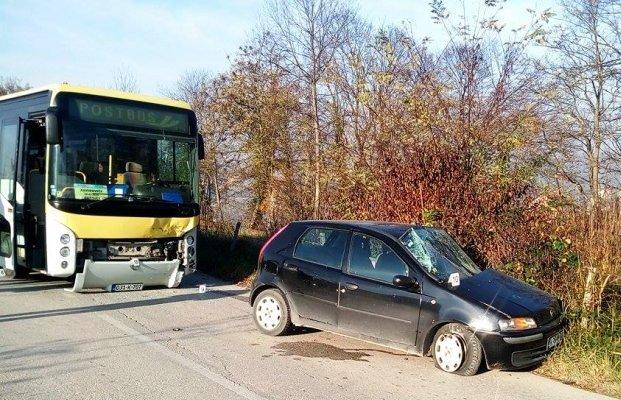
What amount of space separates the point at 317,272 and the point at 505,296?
86.0 inches

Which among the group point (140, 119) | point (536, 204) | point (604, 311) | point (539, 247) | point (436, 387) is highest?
point (140, 119)

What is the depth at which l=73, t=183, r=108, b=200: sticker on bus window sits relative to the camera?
9312 millimetres

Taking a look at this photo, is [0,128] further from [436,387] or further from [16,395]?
[436,387]

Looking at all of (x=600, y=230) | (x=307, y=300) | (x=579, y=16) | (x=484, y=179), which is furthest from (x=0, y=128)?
(x=579, y=16)

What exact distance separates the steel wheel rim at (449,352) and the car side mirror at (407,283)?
1.91 feet

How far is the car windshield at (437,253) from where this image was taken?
21.9 ft

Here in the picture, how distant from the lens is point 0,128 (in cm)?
1118

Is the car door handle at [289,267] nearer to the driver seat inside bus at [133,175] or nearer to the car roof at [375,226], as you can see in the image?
the car roof at [375,226]

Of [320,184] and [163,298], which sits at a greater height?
[320,184]

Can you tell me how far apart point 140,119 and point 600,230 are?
7.30 m

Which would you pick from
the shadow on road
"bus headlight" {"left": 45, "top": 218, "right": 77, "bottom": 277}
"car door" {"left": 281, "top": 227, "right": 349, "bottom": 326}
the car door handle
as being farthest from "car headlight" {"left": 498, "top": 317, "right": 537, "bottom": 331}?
"bus headlight" {"left": 45, "top": 218, "right": 77, "bottom": 277}

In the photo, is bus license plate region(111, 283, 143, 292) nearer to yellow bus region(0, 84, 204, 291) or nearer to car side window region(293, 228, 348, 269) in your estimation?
yellow bus region(0, 84, 204, 291)

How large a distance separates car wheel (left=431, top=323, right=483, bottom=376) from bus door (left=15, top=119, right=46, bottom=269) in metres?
6.63

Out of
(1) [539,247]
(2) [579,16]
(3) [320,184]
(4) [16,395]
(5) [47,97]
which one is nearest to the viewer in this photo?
(4) [16,395]
